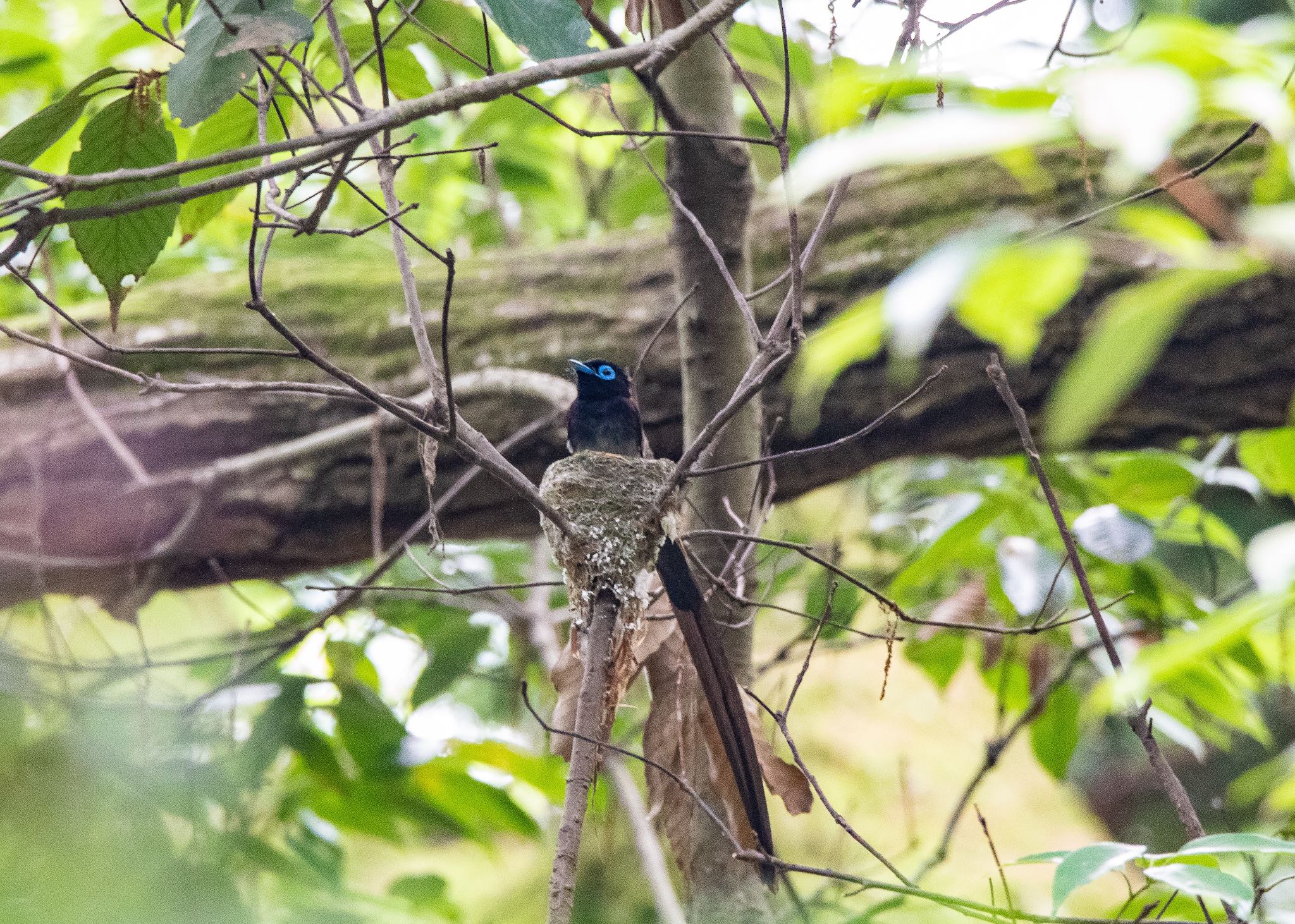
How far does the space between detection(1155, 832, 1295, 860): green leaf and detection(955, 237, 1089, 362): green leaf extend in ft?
2.20

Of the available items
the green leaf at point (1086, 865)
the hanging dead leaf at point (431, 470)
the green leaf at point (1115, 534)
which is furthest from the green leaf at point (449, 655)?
the green leaf at point (1086, 865)

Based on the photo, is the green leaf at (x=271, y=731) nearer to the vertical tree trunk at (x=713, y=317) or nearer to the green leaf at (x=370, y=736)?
the green leaf at (x=370, y=736)

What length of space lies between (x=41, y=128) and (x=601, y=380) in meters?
1.52

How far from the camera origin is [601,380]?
2777 millimetres

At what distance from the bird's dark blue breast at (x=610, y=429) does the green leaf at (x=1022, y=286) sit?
2164 millimetres

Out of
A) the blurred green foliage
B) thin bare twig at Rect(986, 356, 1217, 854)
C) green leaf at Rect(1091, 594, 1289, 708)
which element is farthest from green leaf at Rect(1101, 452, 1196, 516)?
green leaf at Rect(1091, 594, 1289, 708)

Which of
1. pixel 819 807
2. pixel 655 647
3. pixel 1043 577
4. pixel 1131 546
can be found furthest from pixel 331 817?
pixel 819 807

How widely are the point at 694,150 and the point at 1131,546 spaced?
133 centimetres

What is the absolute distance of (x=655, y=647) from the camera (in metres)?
1.91

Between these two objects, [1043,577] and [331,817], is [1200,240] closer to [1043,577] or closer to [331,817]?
[1043,577]

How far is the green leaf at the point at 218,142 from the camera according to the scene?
1986mm

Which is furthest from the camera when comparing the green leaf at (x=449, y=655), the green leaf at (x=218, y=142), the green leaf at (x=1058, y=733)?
the green leaf at (x=449, y=655)

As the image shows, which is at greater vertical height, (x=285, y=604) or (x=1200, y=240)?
(x=285, y=604)

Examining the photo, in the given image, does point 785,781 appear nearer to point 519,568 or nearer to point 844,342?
point 844,342
